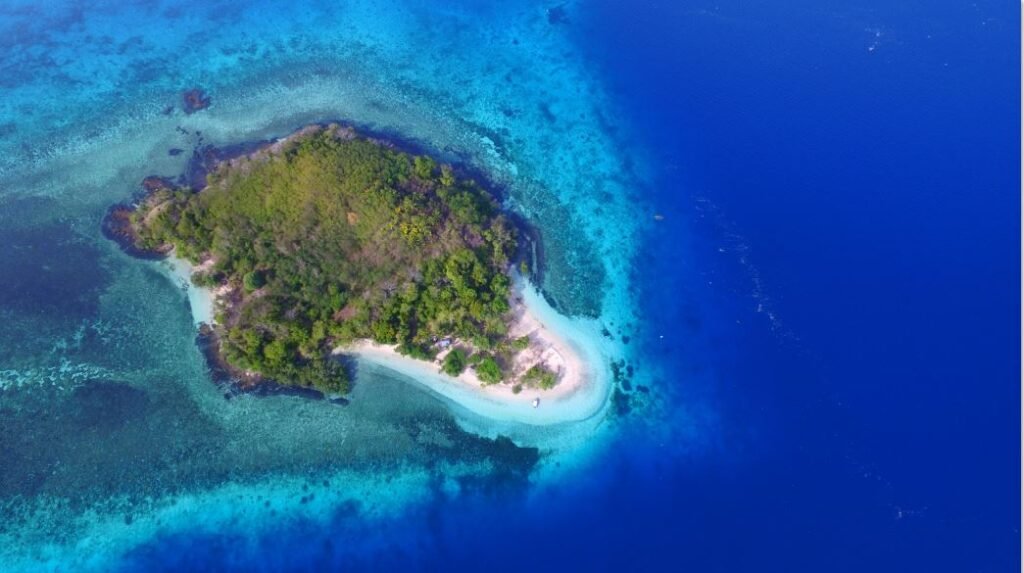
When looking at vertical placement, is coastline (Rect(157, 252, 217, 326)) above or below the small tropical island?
below

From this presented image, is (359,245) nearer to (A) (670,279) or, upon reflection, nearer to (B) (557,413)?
(B) (557,413)

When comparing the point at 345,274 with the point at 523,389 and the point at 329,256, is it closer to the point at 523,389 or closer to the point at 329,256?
the point at 329,256

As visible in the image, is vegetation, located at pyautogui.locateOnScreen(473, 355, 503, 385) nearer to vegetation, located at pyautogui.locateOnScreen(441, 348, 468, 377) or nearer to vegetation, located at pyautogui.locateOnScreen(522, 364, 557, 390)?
vegetation, located at pyautogui.locateOnScreen(441, 348, 468, 377)

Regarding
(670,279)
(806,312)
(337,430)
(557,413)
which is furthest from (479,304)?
(806,312)

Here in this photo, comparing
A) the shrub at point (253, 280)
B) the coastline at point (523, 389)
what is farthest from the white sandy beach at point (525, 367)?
the shrub at point (253, 280)

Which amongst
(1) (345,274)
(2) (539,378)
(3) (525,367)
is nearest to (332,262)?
(1) (345,274)

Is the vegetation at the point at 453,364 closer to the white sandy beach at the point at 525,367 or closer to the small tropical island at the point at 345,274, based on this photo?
the small tropical island at the point at 345,274

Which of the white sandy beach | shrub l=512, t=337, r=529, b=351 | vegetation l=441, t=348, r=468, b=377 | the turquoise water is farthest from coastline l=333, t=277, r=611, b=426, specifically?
the turquoise water
